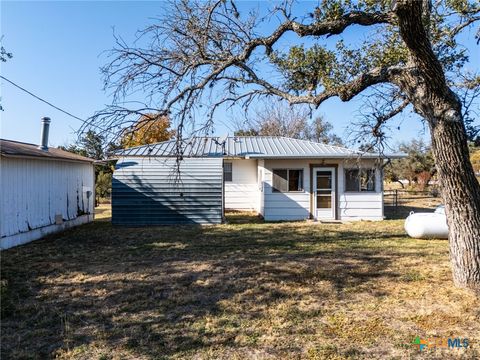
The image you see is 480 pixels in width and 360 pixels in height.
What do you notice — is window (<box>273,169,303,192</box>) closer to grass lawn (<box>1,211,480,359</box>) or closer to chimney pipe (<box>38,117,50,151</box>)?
grass lawn (<box>1,211,480,359</box>)

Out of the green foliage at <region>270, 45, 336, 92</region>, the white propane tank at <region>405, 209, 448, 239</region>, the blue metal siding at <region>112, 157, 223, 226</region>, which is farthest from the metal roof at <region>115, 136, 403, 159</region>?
the green foliage at <region>270, 45, 336, 92</region>

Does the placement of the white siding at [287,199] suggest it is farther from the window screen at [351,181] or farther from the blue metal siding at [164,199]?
the blue metal siding at [164,199]

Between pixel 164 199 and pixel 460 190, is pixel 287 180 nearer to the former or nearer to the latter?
pixel 164 199

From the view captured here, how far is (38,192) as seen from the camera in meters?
10.1

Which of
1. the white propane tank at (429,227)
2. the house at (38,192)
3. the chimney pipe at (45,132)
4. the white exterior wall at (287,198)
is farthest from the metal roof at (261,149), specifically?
the white propane tank at (429,227)

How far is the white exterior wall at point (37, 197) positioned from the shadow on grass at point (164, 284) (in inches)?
23.8

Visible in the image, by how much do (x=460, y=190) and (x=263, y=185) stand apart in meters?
9.44

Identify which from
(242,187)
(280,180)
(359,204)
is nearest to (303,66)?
(280,180)

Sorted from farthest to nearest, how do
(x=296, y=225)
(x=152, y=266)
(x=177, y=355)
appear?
(x=296, y=225), (x=152, y=266), (x=177, y=355)

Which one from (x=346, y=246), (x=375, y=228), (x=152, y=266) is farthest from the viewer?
(x=375, y=228)

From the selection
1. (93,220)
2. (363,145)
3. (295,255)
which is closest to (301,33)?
(363,145)

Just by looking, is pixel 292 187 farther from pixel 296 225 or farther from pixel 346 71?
pixel 346 71

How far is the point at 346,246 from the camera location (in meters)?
8.53

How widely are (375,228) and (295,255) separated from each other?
5198 millimetres
